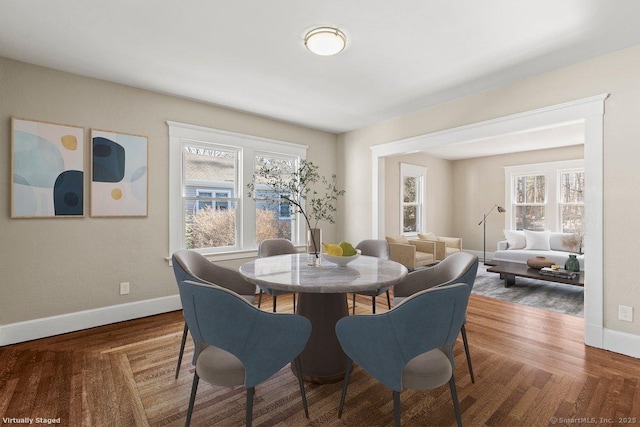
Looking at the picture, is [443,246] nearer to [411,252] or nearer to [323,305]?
Result: [411,252]

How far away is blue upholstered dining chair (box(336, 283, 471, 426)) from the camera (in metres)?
1.35

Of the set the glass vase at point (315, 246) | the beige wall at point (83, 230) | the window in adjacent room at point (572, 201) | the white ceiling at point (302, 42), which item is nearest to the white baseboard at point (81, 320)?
the beige wall at point (83, 230)

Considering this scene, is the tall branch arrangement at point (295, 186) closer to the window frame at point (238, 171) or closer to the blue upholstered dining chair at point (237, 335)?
the window frame at point (238, 171)

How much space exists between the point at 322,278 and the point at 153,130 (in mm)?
2872

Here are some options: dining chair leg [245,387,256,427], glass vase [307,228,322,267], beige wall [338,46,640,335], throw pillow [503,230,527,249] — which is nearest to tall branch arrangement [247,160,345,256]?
glass vase [307,228,322,267]

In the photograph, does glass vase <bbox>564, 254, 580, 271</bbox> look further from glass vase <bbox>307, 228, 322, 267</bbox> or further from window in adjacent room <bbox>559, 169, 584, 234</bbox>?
glass vase <bbox>307, 228, 322, 267</bbox>

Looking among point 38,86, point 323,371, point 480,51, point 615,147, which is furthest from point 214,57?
point 615,147

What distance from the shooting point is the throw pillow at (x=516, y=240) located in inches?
256

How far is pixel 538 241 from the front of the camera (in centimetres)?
622

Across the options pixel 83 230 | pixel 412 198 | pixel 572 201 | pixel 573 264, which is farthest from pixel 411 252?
pixel 83 230

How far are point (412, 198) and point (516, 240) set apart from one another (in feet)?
7.46

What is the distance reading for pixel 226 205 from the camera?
420 cm

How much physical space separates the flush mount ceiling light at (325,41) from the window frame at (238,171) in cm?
200

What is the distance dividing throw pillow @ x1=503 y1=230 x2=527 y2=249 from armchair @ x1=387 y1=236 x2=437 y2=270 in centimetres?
195
